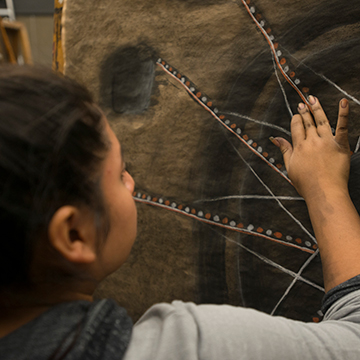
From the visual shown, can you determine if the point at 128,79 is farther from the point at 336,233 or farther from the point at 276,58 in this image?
the point at 336,233

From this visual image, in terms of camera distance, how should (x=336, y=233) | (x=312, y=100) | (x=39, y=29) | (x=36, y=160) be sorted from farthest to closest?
(x=39, y=29)
(x=312, y=100)
(x=336, y=233)
(x=36, y=160)

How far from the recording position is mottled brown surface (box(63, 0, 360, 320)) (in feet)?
2.42

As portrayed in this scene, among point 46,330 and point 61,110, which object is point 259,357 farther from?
point 61,110

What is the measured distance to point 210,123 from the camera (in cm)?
84

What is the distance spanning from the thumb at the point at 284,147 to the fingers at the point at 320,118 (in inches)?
2.8

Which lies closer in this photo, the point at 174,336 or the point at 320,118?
the point at 174,336

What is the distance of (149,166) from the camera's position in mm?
919

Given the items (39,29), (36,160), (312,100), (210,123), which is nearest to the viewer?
(36,160)

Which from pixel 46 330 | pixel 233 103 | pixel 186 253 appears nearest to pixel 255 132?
pixel 233 103

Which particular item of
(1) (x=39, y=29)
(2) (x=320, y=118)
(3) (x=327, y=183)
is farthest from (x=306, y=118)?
(1) (x=39, y=29)

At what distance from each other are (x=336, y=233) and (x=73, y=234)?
0.45 meters

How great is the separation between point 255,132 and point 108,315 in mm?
536

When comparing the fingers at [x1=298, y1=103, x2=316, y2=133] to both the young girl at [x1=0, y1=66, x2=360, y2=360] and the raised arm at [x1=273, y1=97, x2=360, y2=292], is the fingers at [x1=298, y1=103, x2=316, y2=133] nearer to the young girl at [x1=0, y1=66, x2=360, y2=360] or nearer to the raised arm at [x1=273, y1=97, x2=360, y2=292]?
the raised arm at [x1=273, y1=97, x2=360, y2=292]

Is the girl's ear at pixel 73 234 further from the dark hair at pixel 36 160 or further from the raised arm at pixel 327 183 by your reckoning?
the raised arm at pixel 327 183
